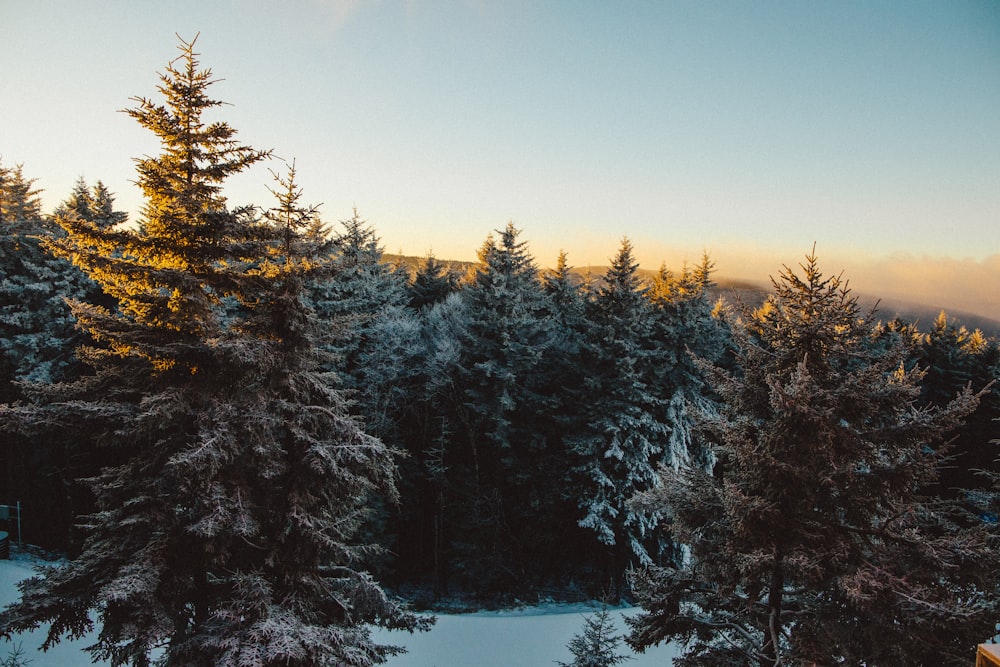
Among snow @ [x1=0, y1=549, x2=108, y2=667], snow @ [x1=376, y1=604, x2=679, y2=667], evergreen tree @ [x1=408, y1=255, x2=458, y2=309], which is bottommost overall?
snow @ [x1=376, y1=604, x2=679, y2=667]

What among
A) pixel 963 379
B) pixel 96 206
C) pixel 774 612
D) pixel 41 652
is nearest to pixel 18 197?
pixel 96 206

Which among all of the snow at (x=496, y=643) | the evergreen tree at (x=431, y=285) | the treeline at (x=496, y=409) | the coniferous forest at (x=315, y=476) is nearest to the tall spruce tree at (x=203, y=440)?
the coniferous forest at (x=315, y=476)

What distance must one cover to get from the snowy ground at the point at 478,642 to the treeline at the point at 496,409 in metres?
3.91

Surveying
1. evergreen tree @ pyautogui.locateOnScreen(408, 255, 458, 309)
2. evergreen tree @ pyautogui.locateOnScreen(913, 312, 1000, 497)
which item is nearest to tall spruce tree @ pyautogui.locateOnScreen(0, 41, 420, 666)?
evergreen tree @ pyautogui.locateOnScreen(408, 255, 458, 309)

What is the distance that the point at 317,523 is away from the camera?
8391 millimetres

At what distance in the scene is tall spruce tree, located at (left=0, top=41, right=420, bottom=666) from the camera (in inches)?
288

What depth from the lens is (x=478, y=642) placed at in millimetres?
14633

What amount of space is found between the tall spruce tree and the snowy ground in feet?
19.8

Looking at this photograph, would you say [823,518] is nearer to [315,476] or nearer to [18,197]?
[315,476]

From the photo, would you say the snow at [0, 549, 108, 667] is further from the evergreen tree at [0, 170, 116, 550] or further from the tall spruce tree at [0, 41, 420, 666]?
the evergreen tree at [0, 170, 116, 550]

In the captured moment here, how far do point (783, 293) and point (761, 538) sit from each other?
11.2ft

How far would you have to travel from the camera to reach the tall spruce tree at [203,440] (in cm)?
731

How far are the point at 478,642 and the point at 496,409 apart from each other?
8327mm

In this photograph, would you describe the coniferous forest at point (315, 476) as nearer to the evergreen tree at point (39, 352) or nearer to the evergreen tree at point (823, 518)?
the evergreen tree at point (823, 518)
